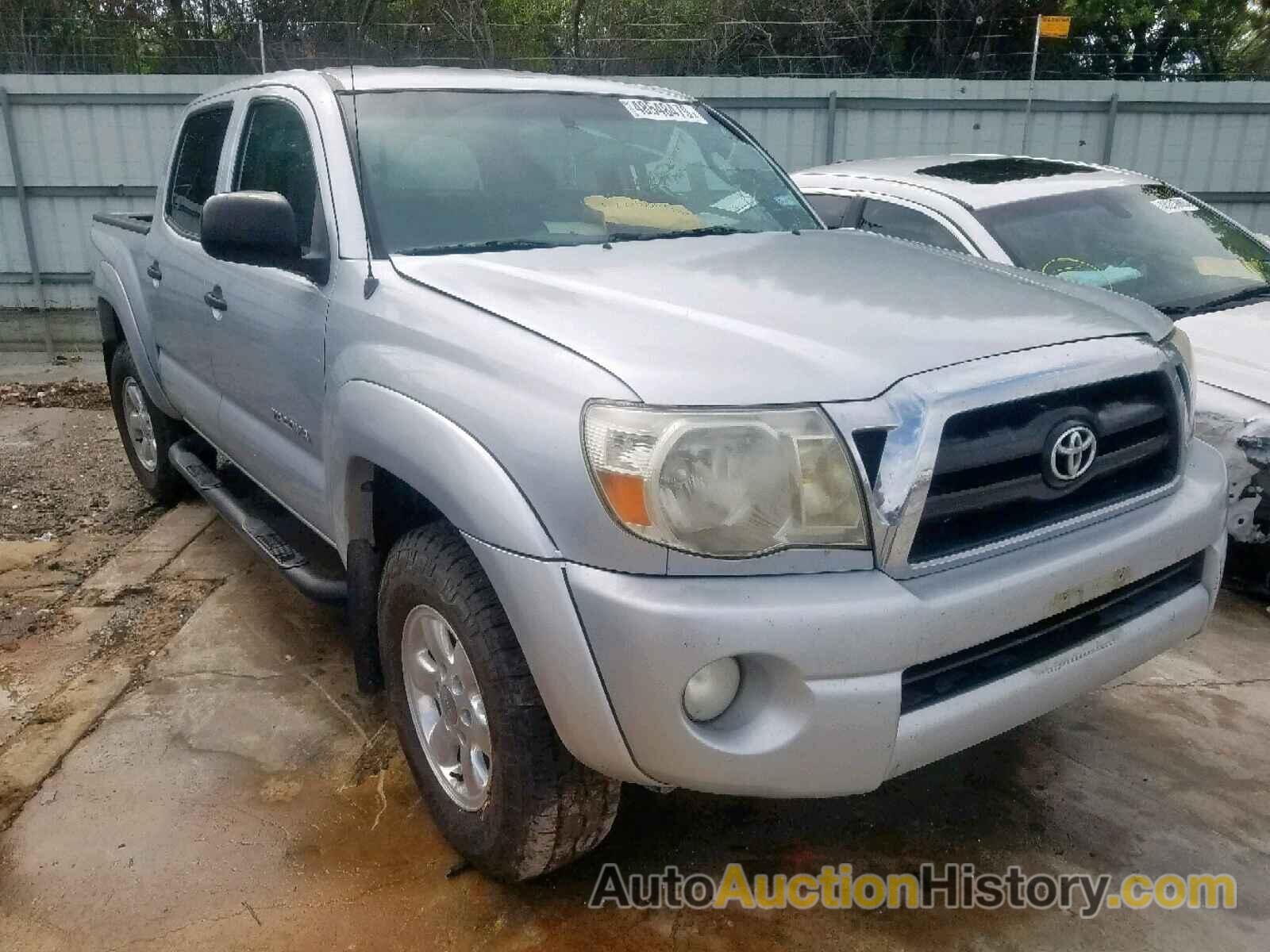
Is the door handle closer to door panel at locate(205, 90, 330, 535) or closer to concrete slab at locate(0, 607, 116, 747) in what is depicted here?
door panel at locate(205, 90, 330, 535)

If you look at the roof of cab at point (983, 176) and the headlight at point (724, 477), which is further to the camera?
the roof of cab at point (983, 176)

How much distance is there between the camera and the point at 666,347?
205 centimetres

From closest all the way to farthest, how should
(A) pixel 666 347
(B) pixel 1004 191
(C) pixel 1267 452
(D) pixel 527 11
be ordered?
(A) pixel 666 347 < (C) pixel 1267 452 < (B) pixel 1004 191 < (D) pixel 527 11

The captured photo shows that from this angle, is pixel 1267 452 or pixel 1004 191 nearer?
pixel 1267 452

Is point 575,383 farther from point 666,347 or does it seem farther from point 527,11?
point 527,11

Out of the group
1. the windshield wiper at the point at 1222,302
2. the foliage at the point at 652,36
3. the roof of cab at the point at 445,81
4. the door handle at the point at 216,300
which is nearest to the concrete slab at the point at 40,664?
the door handle at the point at 216,300

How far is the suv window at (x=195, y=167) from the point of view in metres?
3.97

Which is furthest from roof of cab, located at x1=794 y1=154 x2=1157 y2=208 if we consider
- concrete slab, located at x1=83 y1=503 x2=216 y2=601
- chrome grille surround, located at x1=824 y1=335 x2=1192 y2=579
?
concrete slab, located at x1=83 y1=503 x2=216 y2=601

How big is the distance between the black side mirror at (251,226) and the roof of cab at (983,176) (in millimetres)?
3017

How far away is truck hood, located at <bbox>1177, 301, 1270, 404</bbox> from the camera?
3.80 meters

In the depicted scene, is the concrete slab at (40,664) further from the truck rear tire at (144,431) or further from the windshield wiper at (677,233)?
the windshield wiper at (677,233)

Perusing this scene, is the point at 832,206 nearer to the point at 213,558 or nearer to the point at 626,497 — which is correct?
the point at 213,558

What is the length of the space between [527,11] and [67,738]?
516 inches

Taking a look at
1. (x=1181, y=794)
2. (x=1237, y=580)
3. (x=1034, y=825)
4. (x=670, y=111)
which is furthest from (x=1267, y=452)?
(x=670, y=111)
